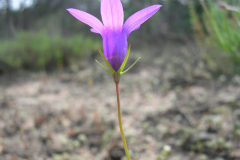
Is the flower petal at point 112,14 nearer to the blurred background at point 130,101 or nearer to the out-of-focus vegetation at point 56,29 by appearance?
the blurred background at point 130,101

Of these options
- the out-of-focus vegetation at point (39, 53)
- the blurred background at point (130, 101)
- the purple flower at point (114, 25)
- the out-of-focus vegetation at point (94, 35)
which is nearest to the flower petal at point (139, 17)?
the purple flower at point (114, 25)

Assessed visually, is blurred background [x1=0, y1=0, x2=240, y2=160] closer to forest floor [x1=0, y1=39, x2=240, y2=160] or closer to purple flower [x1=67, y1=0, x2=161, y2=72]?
forest floor [x1=0, y1=39, x2=240, y2=160]

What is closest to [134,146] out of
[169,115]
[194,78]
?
[169,115]

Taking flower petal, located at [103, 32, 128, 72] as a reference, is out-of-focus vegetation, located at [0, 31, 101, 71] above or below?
above

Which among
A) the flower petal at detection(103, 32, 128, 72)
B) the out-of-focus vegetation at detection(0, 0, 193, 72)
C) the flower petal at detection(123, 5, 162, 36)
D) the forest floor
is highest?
the out-of-focus vegetation at detection(0, 0, 193, 72)

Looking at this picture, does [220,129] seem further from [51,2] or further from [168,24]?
[51,2]

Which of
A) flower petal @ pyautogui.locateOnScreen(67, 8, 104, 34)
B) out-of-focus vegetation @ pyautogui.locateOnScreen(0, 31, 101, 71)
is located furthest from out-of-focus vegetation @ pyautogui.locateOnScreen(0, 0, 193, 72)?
flower petal @ pyautogui.locateOnScreen(67, 8, 104, 34)

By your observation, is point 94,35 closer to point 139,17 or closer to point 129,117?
point 129,117
